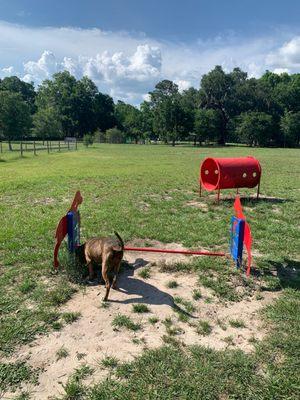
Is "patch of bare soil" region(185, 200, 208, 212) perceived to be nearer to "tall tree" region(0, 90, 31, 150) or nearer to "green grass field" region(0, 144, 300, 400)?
"green grass field" region(0, 144, 300, 400)

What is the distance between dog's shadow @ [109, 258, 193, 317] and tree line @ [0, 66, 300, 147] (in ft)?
123

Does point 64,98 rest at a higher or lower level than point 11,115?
higher

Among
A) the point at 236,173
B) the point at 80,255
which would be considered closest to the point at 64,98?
the point at 236,173

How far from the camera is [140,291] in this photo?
16.1 feet

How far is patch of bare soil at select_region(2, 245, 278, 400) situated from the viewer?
349 centimetres

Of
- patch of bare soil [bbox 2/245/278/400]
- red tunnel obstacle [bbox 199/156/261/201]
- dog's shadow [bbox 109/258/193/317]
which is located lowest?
patch of bare soil [bbox 2/245/278/400]

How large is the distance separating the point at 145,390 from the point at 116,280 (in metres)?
2.06

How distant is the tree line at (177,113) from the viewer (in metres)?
48.6

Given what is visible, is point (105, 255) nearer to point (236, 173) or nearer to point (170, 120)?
point (236, 173)

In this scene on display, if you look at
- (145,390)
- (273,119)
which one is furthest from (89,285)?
(273,119)

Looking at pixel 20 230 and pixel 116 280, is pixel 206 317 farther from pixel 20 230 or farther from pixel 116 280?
pixel 20 230

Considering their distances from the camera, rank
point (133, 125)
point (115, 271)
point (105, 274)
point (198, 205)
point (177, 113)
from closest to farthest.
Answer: point (105, 274)
point (115, 271)
point (198, 205)
point (177, 113)
point (133, 125)

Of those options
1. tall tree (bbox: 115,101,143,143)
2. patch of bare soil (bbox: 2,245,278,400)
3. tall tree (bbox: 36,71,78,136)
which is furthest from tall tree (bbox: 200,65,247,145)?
patch of bare soil (bbox: 2,245,278,400)

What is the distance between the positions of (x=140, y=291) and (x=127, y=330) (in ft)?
3.05
